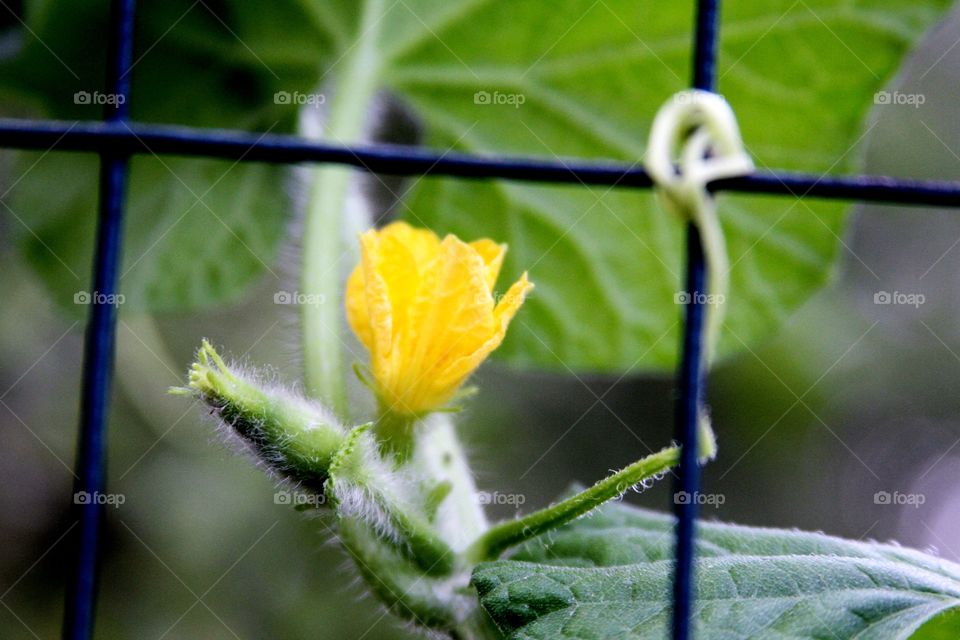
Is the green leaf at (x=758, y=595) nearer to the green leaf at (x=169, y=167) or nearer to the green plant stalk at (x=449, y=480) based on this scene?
the green plant stalk at (x=449, y=480)

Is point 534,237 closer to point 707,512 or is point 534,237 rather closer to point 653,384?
point 653,384

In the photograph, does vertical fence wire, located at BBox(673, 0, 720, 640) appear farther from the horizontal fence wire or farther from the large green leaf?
the large green leaf

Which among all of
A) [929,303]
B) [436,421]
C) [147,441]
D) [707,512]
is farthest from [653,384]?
[436,421]

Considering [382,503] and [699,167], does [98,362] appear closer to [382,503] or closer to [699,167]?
[382,503]

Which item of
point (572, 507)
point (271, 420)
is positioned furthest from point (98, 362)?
point (572, 507)

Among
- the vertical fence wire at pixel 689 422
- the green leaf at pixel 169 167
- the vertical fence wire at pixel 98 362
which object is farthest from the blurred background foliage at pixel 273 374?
the vertical fence wire at pixel 689 422
